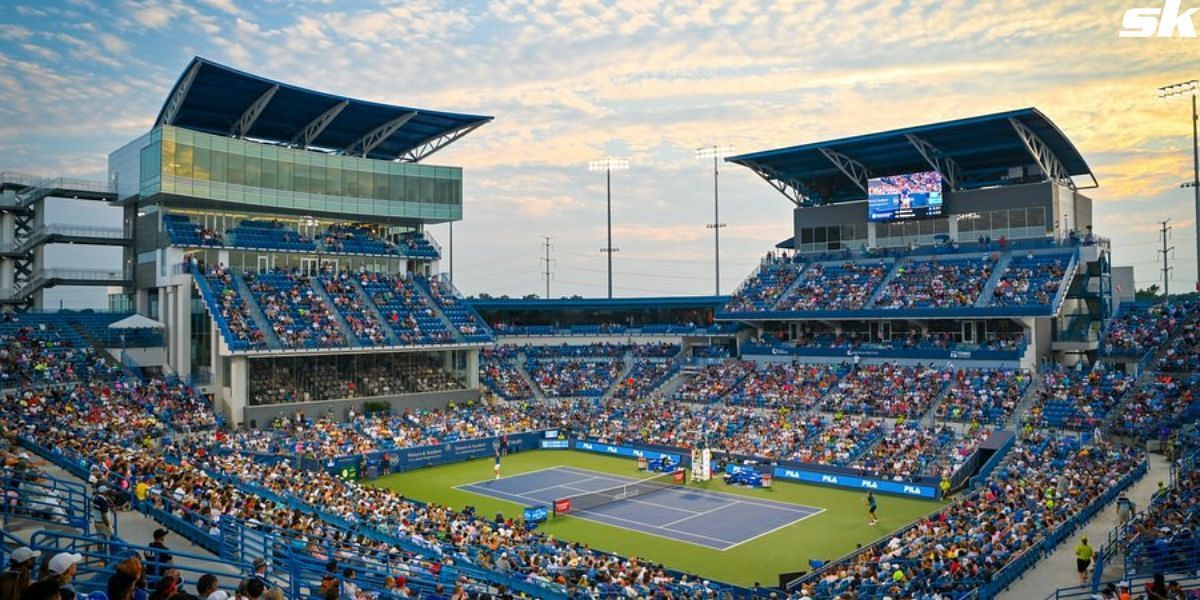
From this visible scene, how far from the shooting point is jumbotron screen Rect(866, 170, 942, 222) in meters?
55.1

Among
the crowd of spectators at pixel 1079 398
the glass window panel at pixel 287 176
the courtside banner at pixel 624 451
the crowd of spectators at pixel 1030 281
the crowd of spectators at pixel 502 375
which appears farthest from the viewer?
the crowd of spectators at pixel 502 375

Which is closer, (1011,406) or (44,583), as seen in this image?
(44,583)

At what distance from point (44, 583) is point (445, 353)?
49517 millimetres

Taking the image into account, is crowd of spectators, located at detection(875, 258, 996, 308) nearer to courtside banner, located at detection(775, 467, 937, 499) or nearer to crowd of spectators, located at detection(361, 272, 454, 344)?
courtside banner, located at detection(775, 467, 937, 499)

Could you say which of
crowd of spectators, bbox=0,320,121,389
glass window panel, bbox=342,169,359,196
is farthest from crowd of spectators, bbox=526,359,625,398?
crowd of spectators, bbox=0,320,121,389

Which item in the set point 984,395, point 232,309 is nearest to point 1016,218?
point 984,395

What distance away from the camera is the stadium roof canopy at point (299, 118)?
48.7 m

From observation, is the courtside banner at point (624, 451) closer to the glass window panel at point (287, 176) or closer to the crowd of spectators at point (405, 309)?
the crowd of spectators at point (405, 309)

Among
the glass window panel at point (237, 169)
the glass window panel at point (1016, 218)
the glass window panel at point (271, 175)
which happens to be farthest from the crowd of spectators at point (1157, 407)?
the glass window panel at point (237, 169)

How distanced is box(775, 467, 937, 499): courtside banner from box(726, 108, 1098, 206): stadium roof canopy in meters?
23.9

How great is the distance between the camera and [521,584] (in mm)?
20250

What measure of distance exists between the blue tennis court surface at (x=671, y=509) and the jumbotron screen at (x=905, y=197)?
1108 inches

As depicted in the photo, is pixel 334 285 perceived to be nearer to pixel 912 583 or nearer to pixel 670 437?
pixel 670 437

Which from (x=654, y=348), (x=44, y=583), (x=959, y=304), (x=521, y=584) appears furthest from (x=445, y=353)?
(x=44, y=583)
